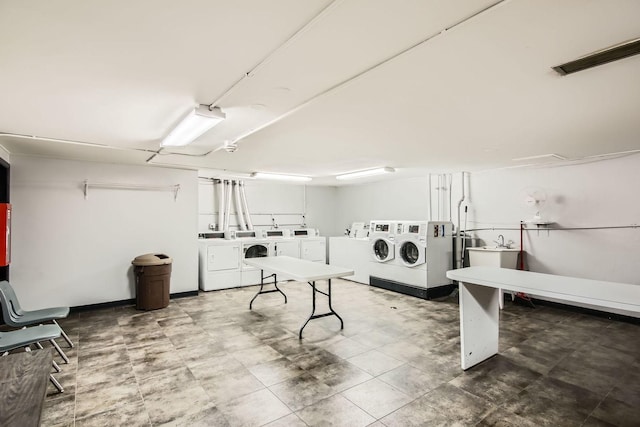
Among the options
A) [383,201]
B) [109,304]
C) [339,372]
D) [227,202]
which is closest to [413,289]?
[383,201]

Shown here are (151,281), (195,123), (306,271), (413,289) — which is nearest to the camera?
(195,123)

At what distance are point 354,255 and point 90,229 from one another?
5.03 metres

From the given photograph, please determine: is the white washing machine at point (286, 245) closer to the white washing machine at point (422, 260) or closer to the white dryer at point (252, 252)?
the white dryer at point (252, 252)

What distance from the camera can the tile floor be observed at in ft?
7.81

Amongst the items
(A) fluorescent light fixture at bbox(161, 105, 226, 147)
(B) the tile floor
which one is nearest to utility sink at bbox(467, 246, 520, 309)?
(B) the tile floor

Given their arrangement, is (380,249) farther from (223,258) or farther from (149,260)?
(149,260)

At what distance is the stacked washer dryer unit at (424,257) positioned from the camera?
5723 mm

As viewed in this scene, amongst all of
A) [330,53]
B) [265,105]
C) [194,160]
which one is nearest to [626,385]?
[330,53]

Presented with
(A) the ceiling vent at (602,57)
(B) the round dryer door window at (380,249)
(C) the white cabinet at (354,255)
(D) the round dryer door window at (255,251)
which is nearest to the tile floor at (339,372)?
(B) the round dryer door window at (380,249)

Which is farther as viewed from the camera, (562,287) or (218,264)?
(218,264)

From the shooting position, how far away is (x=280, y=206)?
837 cm

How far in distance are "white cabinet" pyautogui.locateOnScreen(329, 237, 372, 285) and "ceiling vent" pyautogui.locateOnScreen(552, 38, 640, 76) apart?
5108mm

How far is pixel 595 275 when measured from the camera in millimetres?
4906

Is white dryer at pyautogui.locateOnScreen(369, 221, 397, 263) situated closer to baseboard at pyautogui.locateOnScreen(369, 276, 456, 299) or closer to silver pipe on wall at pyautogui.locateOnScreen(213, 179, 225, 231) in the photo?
baseboard at pyautogui.locateOnScreen(369, 276, 456, 299)
